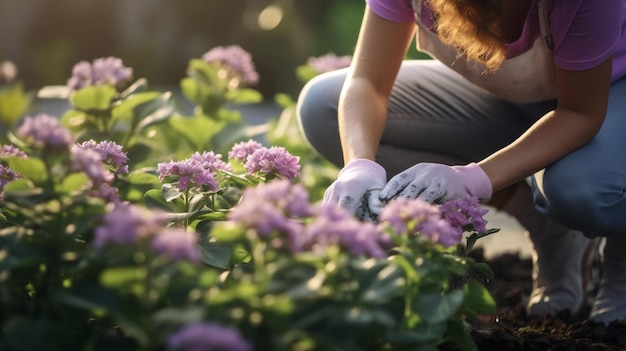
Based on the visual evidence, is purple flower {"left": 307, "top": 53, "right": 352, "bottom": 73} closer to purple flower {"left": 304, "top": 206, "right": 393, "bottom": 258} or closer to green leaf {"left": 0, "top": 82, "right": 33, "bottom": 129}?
green leaf {"left": 0, "top": 82, "right": 33, "bottom": 129}

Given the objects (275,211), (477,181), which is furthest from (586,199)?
(275,211)

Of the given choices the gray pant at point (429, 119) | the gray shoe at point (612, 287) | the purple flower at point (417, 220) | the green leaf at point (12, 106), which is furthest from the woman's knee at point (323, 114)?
the purple flower at point (417, 220)

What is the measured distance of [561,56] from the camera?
182cm

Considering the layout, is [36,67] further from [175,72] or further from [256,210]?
[256,210]

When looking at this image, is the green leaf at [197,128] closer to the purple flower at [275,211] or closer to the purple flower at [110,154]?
the purple flower at [110,154]

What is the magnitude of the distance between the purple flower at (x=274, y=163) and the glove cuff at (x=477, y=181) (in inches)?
12.0

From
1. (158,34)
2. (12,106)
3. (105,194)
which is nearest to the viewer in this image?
(105,194)

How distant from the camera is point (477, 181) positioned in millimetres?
1762

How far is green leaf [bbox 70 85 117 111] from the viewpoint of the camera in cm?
229

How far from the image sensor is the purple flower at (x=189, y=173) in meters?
1.65

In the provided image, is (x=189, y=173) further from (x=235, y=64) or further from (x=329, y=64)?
(x=329, y=64)

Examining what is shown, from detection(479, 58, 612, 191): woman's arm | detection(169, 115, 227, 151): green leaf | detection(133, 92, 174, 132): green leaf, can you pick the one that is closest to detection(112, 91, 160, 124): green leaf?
detection(133, 92, 174, 132): green leaf

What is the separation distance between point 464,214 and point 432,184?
166mm

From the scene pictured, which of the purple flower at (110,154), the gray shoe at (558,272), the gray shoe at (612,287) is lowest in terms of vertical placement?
the gray shoe at (612,287)
